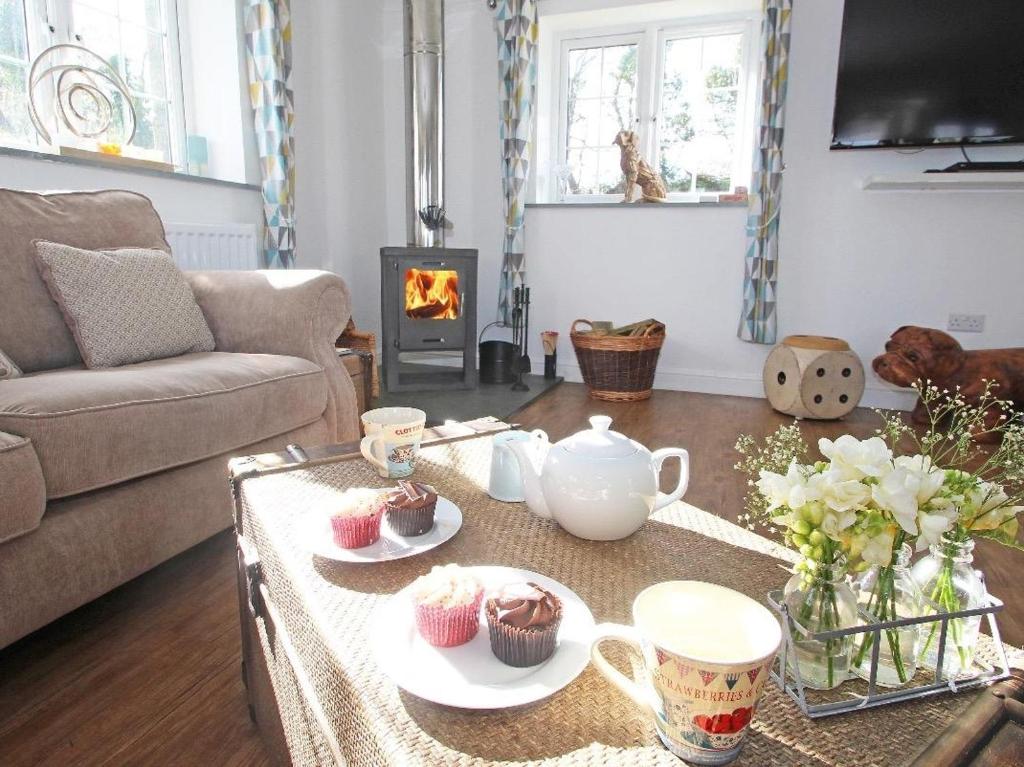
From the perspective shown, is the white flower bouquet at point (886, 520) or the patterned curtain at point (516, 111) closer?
the white flower bouquet at point (886, 520)

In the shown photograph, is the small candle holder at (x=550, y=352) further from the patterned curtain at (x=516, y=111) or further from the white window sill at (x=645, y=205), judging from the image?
the white window sill at (x=645, y=205)

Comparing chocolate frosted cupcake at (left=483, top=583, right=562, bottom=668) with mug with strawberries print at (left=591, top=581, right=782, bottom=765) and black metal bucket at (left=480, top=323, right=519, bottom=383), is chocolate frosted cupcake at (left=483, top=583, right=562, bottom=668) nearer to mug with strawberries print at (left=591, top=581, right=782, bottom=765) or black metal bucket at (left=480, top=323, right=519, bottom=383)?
mug with strawberries print at (left=591, top=581, right=782, bottom=765)

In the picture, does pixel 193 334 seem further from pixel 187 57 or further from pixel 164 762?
pixel 187 57

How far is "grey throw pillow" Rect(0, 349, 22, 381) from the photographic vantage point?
1.32 meters

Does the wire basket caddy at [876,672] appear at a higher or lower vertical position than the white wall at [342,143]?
lower

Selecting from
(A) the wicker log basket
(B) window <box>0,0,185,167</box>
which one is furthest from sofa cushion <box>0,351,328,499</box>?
(A) the wicker log basket

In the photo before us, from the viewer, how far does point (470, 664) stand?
0.51 metres

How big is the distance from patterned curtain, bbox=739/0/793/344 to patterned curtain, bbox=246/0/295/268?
2129 millimetres

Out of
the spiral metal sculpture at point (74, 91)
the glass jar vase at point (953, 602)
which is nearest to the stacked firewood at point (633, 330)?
the spiral metal sculpture at point (74, 91)

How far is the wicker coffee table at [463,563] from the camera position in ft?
1.42

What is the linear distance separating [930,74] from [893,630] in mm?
2999

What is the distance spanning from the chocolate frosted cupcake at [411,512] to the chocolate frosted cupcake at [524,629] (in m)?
0.22

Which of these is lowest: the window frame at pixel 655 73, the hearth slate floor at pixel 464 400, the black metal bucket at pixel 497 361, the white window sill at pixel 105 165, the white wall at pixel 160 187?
the hearth slate floor at pixel 464 400

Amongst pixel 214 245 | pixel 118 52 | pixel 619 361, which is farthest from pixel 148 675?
pixel 118 52
